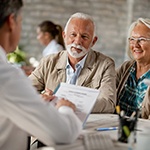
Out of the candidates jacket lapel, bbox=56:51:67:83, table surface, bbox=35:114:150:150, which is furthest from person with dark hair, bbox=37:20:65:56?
table surface, bbox=35:114:150:150

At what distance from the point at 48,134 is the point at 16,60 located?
136 inches

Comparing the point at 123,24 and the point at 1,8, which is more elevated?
the point at 1,8

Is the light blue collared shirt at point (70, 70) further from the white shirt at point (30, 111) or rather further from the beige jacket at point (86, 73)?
the white shirt at point (30, 111)

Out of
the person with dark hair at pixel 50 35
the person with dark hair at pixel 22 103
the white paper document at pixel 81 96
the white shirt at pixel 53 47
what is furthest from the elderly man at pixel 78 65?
the person with dark hair at pixel 50 35

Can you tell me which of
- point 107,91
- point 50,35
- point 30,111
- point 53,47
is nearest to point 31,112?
point 30,111

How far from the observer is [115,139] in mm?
1348

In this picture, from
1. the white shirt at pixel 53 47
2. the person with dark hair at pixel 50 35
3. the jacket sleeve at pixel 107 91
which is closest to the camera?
the jacket sleeve at pixel 107 91

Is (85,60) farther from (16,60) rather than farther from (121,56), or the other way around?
(121,56)

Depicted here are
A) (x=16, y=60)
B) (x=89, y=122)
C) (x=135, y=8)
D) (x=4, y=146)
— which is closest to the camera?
(x=4, y=146)

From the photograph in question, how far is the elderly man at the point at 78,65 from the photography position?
2145mm

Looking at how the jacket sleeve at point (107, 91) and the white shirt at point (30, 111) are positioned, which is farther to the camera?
the jacket sleeve at point (107, 91)

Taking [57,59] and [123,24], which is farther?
[123,24]

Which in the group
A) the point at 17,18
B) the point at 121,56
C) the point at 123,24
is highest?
the point at 17,18

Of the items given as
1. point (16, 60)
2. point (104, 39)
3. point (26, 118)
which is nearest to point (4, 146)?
point (26, 118)
